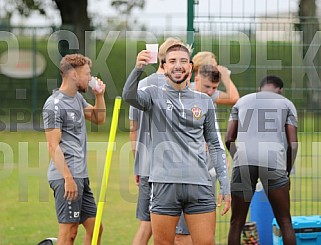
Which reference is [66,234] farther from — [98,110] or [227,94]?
[227,94]

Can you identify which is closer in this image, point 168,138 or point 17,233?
point 168,138

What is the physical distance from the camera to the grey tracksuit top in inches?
233

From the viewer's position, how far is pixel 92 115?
24.6 ft

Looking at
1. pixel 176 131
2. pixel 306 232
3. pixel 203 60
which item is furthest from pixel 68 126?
pixel 306 232

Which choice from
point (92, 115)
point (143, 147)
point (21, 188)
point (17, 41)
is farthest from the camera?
point (17, 41)

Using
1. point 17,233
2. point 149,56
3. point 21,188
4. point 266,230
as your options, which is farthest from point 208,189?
point 21,188

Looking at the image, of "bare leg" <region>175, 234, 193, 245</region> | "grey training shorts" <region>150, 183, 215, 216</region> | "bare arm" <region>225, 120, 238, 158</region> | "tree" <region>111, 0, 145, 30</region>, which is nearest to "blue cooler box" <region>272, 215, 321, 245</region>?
"bare arm" <region>225, 120, 238, 158</region>

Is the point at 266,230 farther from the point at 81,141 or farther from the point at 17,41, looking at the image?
the point at 17,41

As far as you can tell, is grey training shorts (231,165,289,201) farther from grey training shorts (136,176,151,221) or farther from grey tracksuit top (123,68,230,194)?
grey tracksuit top (123,68,230,194)

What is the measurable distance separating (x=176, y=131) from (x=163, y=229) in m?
0.70

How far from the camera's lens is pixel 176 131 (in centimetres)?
598

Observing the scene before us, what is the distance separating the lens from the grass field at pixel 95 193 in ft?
30.3

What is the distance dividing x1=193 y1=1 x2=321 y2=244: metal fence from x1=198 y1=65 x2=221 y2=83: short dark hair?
5.20 feet

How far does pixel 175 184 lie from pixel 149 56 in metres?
0.91
